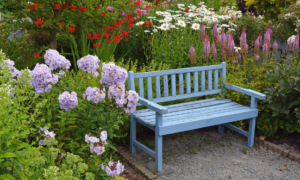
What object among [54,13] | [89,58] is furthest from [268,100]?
[54,13]

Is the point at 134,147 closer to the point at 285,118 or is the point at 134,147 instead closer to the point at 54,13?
the point at 285,118

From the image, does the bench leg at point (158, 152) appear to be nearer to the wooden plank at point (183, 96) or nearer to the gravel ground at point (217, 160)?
the gravel ground at point (217, 160)

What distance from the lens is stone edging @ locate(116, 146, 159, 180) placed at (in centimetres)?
330

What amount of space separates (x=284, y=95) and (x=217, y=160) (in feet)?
3.76

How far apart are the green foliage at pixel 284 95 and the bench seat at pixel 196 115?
0.35 meters

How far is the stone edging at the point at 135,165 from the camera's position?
3299 millimetres

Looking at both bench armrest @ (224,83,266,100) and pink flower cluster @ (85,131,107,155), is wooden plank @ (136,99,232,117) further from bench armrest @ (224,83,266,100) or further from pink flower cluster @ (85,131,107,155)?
pink flower cluster @ (85,131,107,155)

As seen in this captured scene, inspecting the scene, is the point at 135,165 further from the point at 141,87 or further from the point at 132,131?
the point at 141,87

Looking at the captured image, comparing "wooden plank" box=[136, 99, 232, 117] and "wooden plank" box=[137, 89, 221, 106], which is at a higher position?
"wooden plank" box=[137, 89, 221, 106]

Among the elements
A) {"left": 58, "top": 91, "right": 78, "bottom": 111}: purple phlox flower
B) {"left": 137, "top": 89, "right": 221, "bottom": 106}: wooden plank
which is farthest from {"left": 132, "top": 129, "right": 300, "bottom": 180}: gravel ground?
{"left": 58, "top": 91, "right": 78, "bottom": 111}: purple phlox flower

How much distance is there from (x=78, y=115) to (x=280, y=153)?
2569 millimetres

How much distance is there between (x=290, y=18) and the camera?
5.87 meters

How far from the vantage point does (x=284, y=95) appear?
3.90 meters

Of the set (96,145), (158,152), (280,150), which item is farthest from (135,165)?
(280,150)
